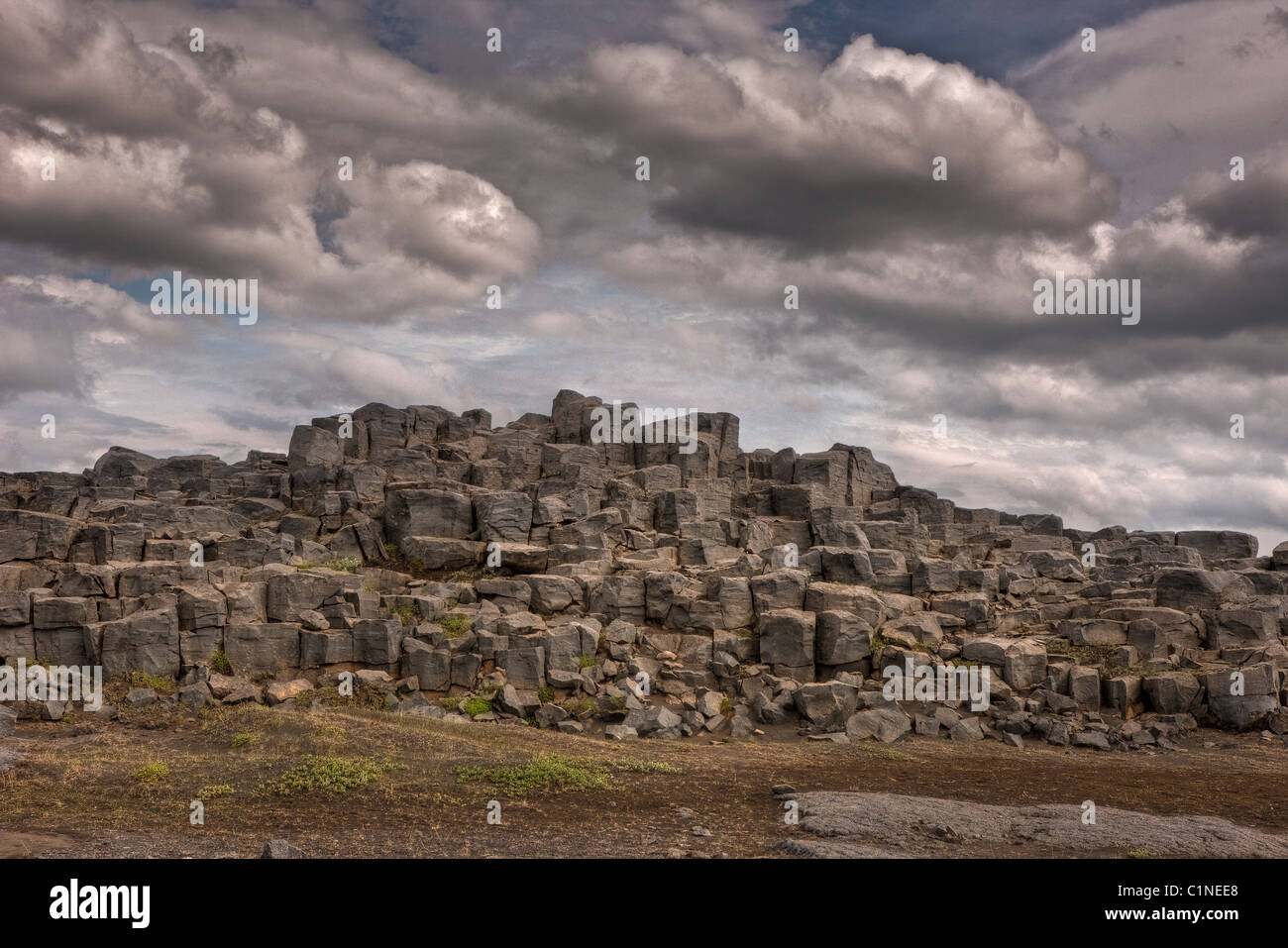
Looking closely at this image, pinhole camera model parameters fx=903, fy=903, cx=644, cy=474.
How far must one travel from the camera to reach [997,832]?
18.7m

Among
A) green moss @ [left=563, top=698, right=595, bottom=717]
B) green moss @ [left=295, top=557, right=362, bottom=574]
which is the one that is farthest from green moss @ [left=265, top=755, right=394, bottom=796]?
green moss @ [left=295, top=557, right=362, bottom=574]

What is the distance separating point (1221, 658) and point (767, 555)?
1900cm

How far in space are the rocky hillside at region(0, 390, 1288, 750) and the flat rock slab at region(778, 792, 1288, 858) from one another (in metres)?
9.78

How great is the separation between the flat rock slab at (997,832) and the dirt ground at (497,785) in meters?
0.78

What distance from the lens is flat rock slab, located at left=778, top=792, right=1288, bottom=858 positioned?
17.3 m

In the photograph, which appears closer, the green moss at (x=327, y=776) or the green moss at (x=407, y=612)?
the green moss at (x=327, y=776)

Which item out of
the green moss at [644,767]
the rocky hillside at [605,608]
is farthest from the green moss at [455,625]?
the green moss at [644,767]

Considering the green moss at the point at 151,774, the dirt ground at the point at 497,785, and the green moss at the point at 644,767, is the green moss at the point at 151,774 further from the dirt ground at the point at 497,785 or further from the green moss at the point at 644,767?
the green moss at the point at 644,767

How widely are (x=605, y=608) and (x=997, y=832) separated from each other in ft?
68.6

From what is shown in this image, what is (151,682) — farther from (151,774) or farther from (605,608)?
(605,608)

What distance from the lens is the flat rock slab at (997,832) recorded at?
17297mm

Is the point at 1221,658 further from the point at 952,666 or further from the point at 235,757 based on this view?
the point at 235,757

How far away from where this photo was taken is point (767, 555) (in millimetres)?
43344
